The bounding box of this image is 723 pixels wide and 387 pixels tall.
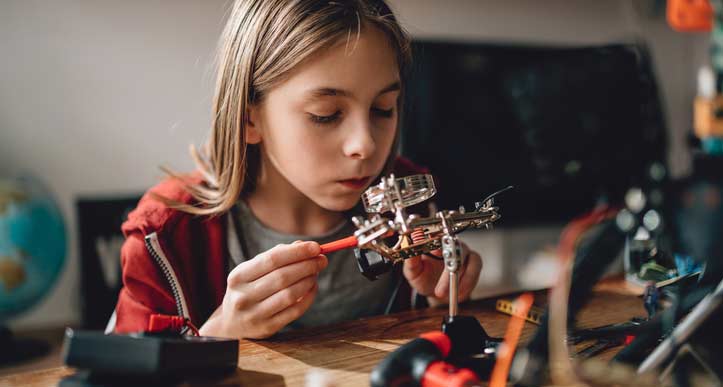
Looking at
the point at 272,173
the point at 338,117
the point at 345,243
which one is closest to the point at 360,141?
the point at 338,117

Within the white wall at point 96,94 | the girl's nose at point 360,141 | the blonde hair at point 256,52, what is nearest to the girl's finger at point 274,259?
the girl's nose at point 360,141

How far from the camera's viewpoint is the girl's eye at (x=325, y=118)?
846 mm

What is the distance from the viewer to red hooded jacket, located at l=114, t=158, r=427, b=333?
2.89 feet

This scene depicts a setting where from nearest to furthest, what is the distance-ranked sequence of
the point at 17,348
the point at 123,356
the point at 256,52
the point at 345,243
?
the point at 123,356 < the point at 345,243 < the point at 256,52 < the point at 17,348

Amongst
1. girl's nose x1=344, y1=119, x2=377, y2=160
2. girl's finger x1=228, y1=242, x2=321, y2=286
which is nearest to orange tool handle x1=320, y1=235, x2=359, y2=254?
girl's finger x1=228, y1=242, x2=321, y2=286

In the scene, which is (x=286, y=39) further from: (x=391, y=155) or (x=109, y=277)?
(x=109, y=277)

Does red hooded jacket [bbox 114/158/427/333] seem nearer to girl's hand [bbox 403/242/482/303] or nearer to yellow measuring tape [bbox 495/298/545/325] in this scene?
girl's hand [bbox 403/242/482/303]

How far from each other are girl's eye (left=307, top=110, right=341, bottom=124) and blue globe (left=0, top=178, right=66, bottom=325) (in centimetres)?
165

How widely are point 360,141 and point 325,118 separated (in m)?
0.07

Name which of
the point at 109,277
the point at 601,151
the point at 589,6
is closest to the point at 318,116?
the point at 601,151

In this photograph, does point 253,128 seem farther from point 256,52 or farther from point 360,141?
point 360,141

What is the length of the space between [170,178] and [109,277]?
4.74 ft

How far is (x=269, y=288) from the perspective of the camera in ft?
2.35

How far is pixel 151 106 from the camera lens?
8.74 ft
